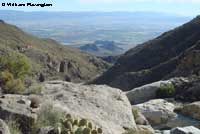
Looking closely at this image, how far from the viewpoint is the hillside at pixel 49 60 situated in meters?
127

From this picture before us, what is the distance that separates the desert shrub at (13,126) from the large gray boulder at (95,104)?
2578 millimetres

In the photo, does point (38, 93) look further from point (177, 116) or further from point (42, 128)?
point (177, 116)

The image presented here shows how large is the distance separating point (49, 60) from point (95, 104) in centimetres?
11854

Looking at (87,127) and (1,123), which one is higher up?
(1,123)

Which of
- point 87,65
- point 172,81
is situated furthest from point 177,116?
point 87,65

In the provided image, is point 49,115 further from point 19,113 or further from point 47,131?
point 47,131

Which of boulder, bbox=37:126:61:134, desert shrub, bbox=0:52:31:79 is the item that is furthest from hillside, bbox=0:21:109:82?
boulder, bbox=37:126:61:134

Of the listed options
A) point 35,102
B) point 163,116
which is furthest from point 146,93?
point 35,102

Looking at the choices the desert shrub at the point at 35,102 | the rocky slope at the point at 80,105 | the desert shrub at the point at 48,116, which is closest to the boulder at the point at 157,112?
the rocky slope at the point at 80,105

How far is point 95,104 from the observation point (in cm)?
1633

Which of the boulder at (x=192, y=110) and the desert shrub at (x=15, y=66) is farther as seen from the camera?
the desert shrub at (x=15, y=66)

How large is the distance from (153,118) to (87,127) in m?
9.70

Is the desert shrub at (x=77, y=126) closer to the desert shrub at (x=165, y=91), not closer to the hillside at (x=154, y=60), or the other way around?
the desert shrub at (x=165, y=91)

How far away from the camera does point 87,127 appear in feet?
42.8
